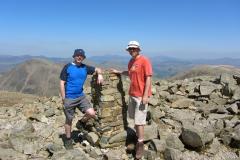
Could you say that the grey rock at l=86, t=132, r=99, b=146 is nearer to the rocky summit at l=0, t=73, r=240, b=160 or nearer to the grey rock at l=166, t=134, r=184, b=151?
the rocky summit at l=0, t=73, r=240, b=160

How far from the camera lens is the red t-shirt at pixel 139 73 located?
35.3ft

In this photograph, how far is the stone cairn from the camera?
40.9 feet

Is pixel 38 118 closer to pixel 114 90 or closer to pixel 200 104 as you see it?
pixel 114 90

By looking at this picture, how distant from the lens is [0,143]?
12.7 m

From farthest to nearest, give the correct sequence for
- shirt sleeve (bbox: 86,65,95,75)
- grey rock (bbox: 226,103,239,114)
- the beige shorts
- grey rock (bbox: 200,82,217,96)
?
grey rock (bbox: 200,82,217,96) → grey rock (bbox: 226,103,239,114) → shirt sleeve (bbox: 86,65,95,75) → the beige shorts

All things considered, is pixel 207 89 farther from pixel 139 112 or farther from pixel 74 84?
pixel 74 84

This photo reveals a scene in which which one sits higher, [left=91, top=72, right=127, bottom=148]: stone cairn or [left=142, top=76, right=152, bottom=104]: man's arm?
[left=142, top=76, right=152, bottom=104]: man's arm

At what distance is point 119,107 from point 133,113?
1322 mm

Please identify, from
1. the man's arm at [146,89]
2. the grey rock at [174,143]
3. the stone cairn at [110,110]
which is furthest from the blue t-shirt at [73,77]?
the grey rock at [174,143]

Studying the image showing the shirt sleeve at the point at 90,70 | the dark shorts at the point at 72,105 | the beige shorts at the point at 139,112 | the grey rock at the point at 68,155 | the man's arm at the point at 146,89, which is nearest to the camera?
the man's arm at the point at 146,89

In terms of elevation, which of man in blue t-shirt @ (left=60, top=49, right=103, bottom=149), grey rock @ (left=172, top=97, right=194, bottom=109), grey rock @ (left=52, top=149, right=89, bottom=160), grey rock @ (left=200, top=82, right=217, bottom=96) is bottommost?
grey rock @ (left=52, top=149, right=89, bottom=160)

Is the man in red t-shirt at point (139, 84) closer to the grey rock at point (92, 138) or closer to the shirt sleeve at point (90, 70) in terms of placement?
the shirt sleeve at point (90, 70)

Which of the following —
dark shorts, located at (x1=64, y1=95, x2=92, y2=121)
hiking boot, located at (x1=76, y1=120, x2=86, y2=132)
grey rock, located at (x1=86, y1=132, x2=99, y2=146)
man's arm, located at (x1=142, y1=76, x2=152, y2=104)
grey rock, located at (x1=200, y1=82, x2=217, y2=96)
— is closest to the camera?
man's arm, located at (x1=142, y1=76, x2=152, y2=104)

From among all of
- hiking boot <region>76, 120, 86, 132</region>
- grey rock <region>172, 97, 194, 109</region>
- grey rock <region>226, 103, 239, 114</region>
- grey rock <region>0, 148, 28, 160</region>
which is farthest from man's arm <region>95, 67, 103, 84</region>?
grey rock <region>226, 103, 239, 114</region>
